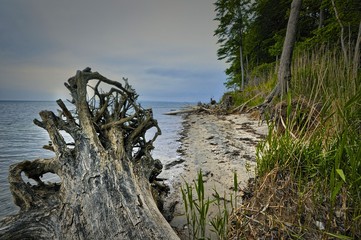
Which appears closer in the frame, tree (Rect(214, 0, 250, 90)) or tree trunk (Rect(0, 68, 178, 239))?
tree trunk (Rect(0, 68, 178, 239))

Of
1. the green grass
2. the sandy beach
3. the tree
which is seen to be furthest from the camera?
the tree

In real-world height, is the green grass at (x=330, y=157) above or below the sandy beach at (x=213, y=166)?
→ above

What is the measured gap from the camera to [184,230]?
209cm

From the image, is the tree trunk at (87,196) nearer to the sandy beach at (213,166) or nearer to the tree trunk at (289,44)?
the sandy beach at (213,166)

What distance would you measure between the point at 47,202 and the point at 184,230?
4.24 ft

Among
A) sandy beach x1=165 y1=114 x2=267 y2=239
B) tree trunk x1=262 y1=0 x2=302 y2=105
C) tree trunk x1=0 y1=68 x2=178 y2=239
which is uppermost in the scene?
tree trunk x1=262 y1=0 x2=302 y2=105

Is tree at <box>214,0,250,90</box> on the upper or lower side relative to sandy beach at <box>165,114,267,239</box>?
upper

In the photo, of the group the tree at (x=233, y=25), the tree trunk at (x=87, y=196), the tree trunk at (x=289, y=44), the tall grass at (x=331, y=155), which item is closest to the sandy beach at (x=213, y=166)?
the tree trunk at (x=87, y=196)

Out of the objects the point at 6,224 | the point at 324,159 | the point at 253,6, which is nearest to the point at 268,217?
the point at 324,159

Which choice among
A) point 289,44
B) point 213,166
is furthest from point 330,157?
point 289,44

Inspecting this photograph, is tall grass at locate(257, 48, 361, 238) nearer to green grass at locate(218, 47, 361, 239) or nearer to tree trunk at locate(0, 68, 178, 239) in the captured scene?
green grass at locate(218, 47, 361, 239)

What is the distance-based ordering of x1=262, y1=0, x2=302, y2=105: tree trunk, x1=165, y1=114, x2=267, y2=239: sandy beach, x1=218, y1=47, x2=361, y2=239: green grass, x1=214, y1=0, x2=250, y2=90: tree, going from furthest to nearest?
x1=214, y1=0, x2=250, y2=90: tree → x1=262, y1=0, x2=302, y2=105: tree trunk → x1=165, y1=114, x2=267, y2=239: sandy beach → x1=218, y1=47, x2=361, y2=239: green grass

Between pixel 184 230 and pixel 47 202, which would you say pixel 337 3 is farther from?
pixel 47 202

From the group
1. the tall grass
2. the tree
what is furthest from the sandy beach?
the tree
